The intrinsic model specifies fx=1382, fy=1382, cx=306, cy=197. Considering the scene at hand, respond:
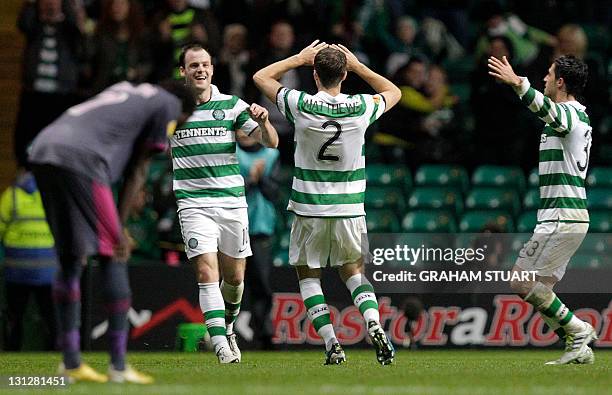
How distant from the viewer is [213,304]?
10750 millimetres

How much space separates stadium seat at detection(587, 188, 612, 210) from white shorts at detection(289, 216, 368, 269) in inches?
259

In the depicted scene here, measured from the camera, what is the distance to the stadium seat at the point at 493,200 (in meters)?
16.5

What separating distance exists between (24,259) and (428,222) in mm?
4792

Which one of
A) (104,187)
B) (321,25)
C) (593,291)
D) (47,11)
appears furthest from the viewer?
(321,25)

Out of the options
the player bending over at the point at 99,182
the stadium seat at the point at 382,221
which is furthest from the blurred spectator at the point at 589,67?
the player bending over at the point at 99,182

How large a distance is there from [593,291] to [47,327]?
5.72 m

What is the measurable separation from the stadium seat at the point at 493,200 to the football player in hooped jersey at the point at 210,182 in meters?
6.07

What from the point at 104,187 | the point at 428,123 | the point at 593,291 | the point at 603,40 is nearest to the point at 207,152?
the point at 104,187

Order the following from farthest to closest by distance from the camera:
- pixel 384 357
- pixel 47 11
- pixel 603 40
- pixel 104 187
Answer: pixel 603 40, pixel 47 11, pixel 384 357, pixel 104 187

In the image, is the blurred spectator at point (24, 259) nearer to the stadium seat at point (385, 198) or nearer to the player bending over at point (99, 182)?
the stadium seat at point (385, 198)

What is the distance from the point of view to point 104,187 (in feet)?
26.2

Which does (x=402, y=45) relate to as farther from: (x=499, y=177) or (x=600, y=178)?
(x=600, y=178)

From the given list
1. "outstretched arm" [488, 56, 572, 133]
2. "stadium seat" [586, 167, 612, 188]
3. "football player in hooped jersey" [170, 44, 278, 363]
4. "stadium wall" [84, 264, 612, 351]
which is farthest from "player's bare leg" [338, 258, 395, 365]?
"stadium seat" [586, 167, 612, 188]

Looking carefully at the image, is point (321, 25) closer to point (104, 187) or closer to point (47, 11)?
point (47, 11)
